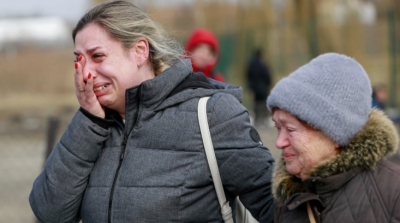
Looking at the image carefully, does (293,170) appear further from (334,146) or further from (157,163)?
(157,163)

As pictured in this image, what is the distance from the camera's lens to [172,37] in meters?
2.80

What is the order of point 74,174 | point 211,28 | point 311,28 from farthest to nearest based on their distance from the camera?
point 211,28
point 311,28
point 74,174

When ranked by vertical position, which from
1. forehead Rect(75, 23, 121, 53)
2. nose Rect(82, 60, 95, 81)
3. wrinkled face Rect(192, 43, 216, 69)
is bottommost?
wrinkled face Rect(192, 43, 216, 69)

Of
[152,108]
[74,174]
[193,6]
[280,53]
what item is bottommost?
[280,53]

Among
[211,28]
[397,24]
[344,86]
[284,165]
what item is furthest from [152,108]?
[211,28]

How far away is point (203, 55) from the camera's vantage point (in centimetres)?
534

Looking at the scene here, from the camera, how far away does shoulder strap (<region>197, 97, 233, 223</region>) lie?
2.33 meters

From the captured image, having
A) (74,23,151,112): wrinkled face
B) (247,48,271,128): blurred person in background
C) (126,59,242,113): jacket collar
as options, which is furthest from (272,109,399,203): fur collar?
(247,48,271,128): blurred person in background

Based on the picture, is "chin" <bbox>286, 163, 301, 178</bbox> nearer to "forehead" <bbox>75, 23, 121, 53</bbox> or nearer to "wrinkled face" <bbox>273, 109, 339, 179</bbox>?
"wrinkled face" <bbox>273, 109, 339, 179</bbox>

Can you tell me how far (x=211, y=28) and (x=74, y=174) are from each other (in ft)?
55.9

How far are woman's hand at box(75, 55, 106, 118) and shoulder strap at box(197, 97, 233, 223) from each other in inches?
16.6

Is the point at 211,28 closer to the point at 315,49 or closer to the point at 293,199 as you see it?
the point at 315,49

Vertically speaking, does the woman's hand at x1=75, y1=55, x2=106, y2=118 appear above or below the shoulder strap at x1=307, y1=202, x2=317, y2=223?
above

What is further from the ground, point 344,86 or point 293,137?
point 344,86
